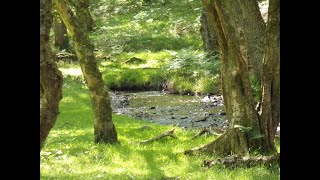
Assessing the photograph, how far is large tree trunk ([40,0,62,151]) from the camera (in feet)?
17.5

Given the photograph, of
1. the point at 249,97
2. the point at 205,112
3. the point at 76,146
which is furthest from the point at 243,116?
the point at 205,112

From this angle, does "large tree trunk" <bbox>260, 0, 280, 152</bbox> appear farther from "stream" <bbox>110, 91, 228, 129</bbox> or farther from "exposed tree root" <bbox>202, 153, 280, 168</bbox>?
"stream" <bbox>110, 91, 228, 129</bbox>

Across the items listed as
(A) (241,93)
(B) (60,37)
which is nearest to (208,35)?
(B) (60,37)

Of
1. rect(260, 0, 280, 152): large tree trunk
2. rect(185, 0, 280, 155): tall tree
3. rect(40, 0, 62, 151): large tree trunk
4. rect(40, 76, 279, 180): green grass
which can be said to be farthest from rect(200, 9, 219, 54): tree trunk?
rect(40, 0, 62, 151): large tree trunk

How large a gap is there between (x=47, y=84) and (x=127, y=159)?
6.07 m

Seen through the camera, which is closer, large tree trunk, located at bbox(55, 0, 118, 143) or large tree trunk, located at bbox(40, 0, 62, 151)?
large tree trunk, located at bbox(40, 0, 62, 151)

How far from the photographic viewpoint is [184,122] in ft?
61.5

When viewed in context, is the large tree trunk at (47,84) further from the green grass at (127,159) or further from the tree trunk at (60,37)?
the tree trunk at (60,37)

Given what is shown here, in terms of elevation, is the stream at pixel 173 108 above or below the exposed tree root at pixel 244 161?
above

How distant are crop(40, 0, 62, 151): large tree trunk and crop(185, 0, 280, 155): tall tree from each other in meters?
5.42

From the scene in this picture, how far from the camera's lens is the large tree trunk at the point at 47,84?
5324mm

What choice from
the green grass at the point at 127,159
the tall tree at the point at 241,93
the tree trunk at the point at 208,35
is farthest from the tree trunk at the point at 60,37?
the tall tree at the point at 241,93
